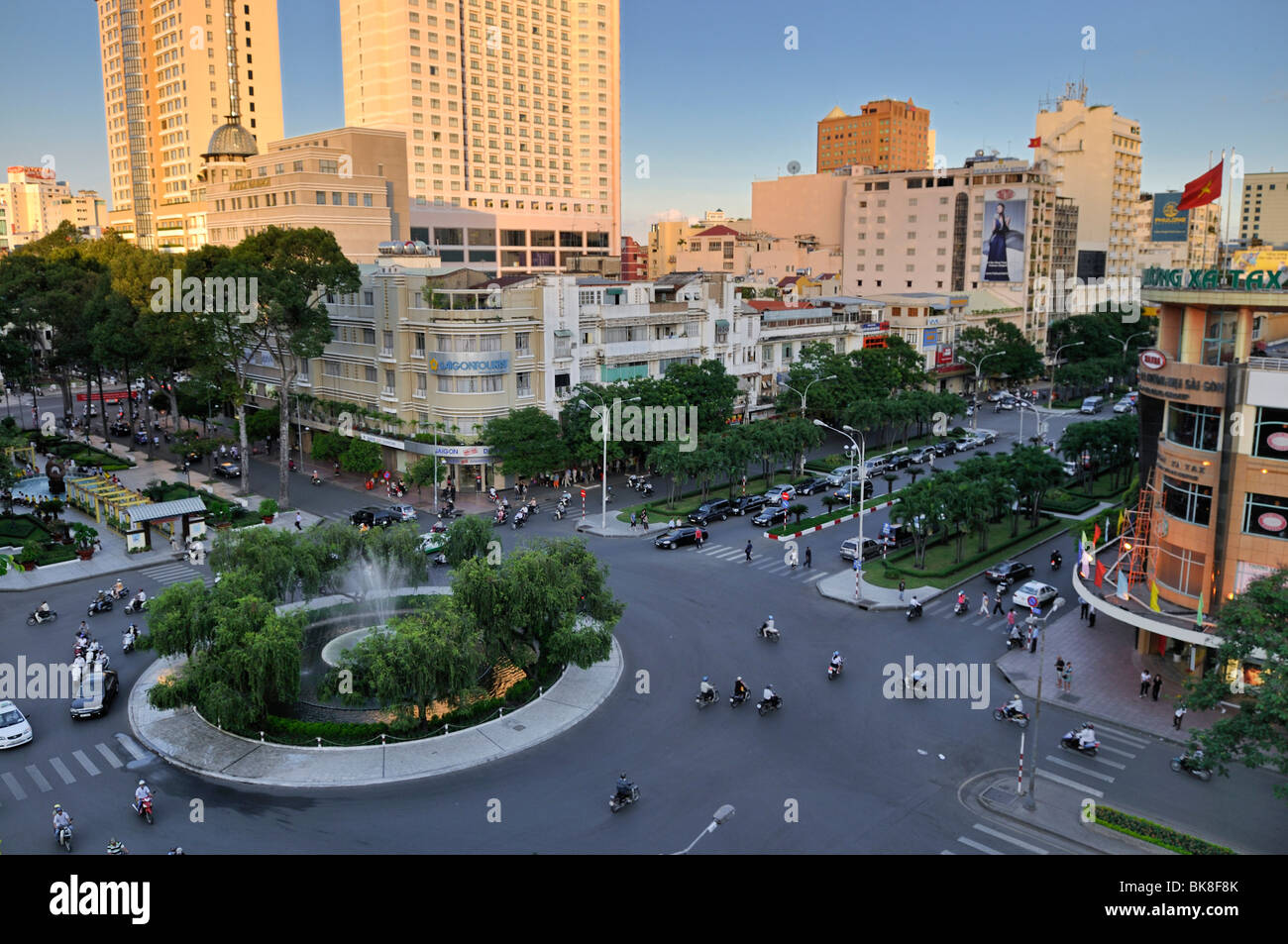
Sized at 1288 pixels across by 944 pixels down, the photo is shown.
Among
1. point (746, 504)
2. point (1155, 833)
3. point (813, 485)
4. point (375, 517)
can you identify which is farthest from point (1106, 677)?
point (375, 517)

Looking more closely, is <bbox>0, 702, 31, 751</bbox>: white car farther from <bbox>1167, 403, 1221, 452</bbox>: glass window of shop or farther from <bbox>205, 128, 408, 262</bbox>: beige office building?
<bbox>205, 128, 408, 262</bbox>: beige office building

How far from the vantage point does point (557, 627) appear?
35406 mm

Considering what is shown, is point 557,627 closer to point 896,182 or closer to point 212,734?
point 212,734

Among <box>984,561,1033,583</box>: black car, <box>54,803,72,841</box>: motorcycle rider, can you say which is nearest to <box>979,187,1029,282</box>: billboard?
<box>984,561,1033,583</box>: black car

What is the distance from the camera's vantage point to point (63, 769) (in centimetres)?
3053

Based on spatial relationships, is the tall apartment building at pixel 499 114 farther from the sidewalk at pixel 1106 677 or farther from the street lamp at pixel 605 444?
the sidewalk at pixel 1106 677

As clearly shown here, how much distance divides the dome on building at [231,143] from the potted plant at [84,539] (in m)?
85.1

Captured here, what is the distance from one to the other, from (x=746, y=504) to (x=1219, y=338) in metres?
31.7

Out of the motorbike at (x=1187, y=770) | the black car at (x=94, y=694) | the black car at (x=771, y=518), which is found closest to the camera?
the motorbike at (x=1187, y=770)

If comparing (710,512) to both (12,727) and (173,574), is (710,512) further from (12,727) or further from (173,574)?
(12,727)

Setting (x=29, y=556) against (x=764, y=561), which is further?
(x=764, y=561)

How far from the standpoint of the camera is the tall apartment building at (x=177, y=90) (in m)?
143

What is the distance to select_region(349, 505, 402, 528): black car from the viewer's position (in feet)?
192

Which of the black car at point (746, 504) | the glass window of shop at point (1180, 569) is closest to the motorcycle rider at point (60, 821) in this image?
the glass window of shop at point (1180, 569)
